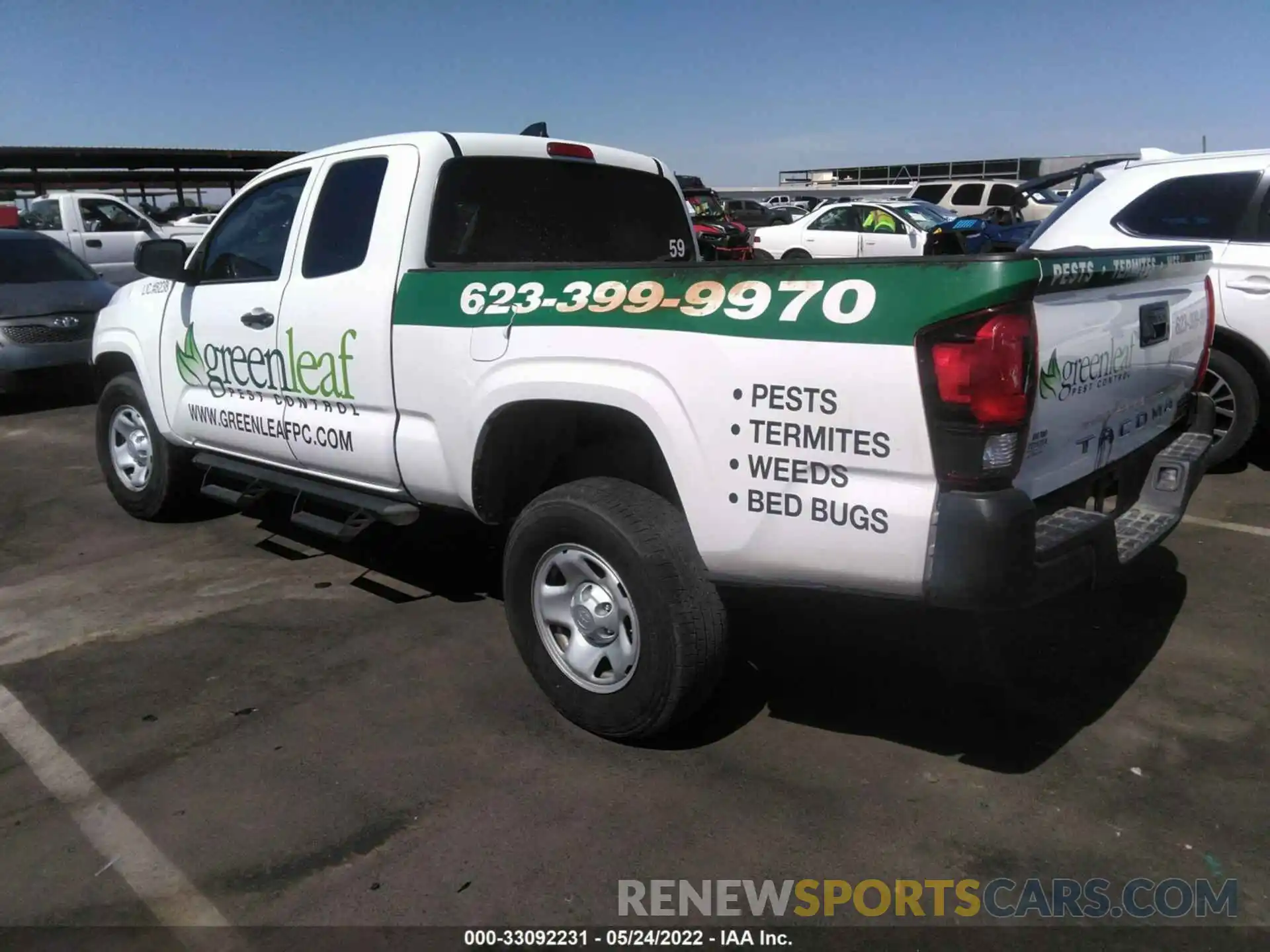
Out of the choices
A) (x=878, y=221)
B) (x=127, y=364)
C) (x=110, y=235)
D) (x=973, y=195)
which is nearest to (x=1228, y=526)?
(x=127, y=364)

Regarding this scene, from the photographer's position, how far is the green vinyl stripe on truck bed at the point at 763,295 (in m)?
2.49

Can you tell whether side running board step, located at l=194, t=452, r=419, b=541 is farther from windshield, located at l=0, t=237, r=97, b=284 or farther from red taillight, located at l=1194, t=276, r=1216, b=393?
windshield, located at l=0, t=237, r=97, b=284

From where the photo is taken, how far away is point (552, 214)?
4.37 meters

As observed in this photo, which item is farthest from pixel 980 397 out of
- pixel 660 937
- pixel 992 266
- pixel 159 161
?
pixel 159 161

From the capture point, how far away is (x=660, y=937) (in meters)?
2.53

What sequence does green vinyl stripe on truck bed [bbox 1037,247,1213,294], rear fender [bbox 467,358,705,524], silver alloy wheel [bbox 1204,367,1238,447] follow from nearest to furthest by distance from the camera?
green vinyl stripe on truck bed [bbox 1037,247,1213,294] → rear fender [bbox 467,358,705,524] → silver alloy wheel [bbox 1204,367,1238,447]

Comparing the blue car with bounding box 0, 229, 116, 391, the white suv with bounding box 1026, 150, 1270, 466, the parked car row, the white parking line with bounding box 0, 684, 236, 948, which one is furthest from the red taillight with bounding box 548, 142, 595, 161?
the blue car with bounding box 0, 229, 116, 391

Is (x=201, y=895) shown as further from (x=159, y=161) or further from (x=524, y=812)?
(x=159, y=161)

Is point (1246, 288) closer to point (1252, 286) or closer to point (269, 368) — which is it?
point (1252, 286)

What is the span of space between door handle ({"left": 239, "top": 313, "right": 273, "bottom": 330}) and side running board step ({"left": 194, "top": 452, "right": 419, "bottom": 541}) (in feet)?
2.27

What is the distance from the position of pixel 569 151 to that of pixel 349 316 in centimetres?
124

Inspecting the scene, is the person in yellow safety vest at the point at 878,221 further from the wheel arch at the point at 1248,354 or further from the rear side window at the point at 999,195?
the wheel arch at the point at 1248,354

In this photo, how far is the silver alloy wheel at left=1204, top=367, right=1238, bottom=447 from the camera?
5.98 meters

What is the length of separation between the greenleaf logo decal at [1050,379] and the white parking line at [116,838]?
2.51 metres
